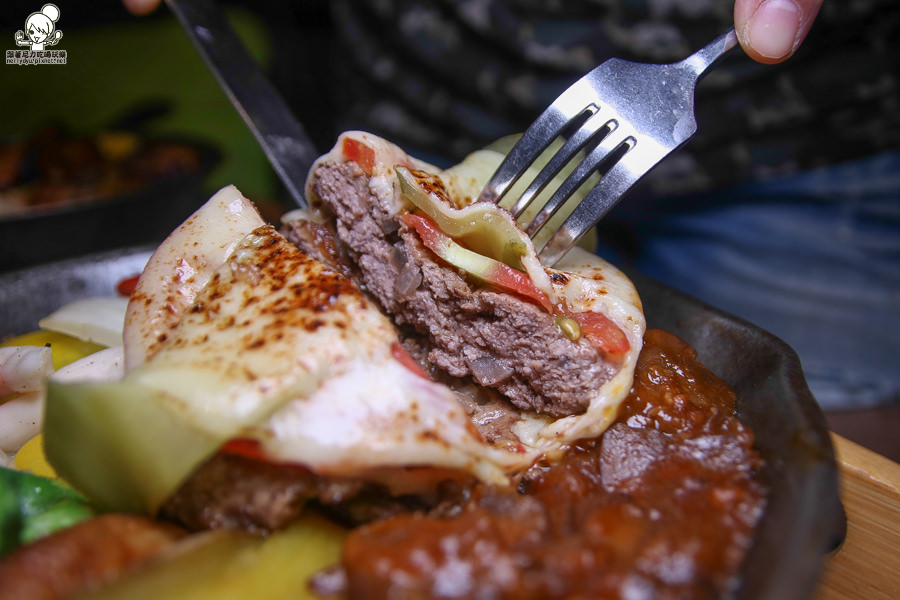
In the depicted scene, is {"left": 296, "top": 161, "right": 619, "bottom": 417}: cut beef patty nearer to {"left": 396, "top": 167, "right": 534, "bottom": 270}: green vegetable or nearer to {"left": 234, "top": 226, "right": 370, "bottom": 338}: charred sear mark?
{"left": 396, "top": 167, "right": 534, "bottom": 270}: green vegetable

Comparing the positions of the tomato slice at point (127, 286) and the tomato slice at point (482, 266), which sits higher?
the tomato slice at point (482, 266)

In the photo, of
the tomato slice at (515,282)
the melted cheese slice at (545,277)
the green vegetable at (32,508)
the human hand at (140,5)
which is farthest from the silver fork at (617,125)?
the human hand at (140,5)

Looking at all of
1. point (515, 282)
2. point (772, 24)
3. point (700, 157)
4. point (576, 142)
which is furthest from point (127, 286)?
point (700, 157)

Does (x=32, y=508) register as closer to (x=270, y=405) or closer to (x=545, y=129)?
(x=270, y=405)

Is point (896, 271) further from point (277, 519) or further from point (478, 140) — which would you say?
point (277, 519)

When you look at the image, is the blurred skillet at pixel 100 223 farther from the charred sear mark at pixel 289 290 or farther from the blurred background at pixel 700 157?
the charred sear mark at pixel 289 290

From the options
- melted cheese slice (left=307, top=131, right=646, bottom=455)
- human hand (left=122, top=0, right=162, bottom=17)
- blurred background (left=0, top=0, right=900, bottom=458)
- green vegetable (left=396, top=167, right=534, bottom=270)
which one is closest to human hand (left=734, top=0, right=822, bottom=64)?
melted cheese slice (left=307, top=131, right=646, bottom=455)

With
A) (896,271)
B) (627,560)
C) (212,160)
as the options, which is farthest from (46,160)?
(896,271)
